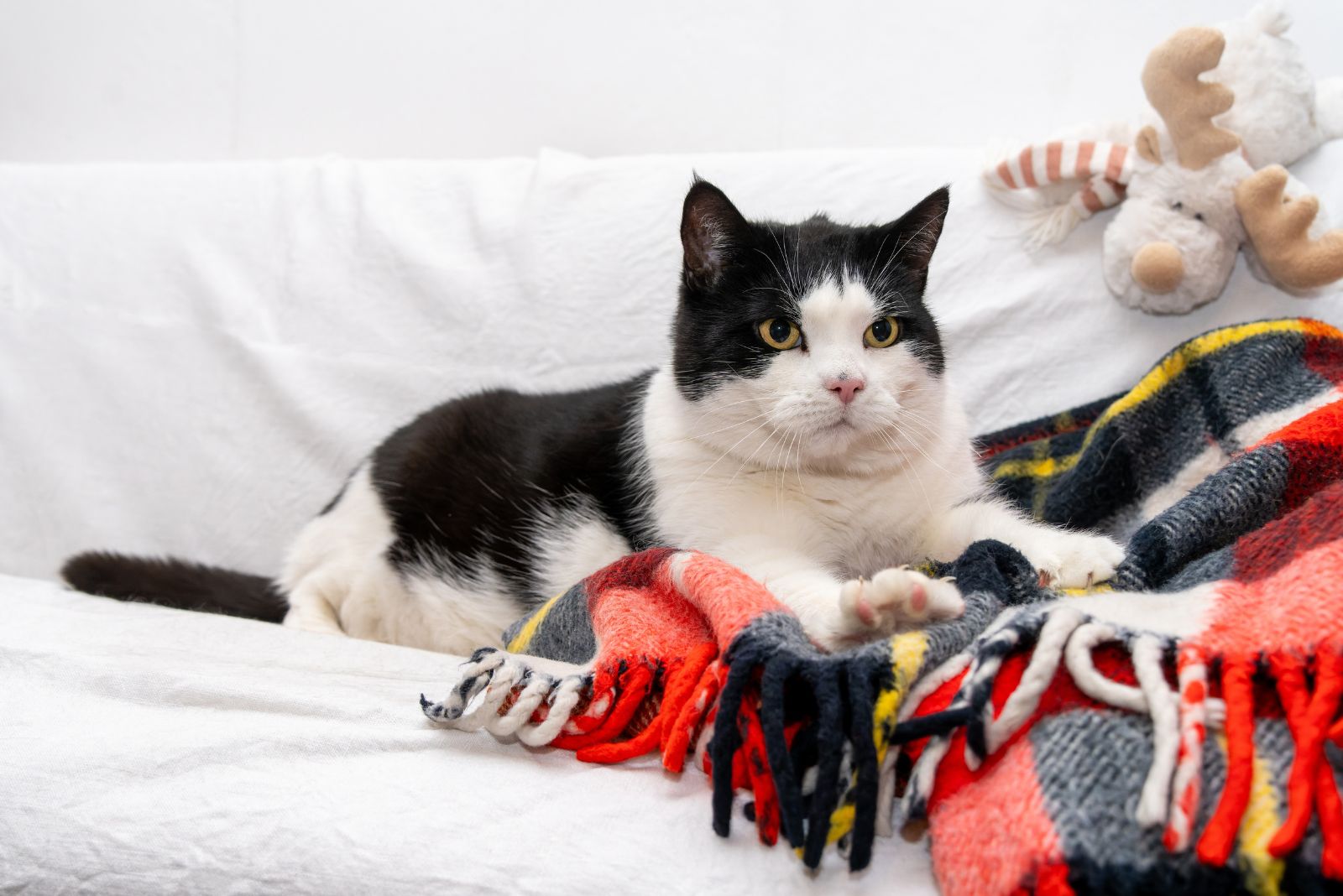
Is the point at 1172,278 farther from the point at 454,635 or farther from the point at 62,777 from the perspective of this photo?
the point at 62,777

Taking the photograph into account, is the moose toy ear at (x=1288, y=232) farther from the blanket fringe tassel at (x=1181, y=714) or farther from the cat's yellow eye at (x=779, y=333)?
the blanket fringe tassel at (x=1181, y=714)

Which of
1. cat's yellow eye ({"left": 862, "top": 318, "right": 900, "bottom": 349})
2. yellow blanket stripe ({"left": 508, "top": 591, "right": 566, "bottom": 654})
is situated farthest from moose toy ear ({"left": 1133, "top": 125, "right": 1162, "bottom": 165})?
yellow blanket stripe ({"left": 508, "top": 591, "right": 566, "bottom": 654})

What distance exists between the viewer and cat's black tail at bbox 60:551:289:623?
1501mm

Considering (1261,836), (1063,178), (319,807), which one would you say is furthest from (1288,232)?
(319,807)

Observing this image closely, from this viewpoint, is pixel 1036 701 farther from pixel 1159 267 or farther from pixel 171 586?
pixel 171 586

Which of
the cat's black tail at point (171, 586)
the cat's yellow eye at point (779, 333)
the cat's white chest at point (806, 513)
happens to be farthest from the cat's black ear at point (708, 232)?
the cat's black tail at point (171, 586)

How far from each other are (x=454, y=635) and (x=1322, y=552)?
111cm

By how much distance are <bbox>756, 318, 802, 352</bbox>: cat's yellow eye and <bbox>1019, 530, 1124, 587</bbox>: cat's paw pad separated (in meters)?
0.35

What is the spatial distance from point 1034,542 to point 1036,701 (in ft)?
1.37

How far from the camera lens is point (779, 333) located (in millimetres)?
1172

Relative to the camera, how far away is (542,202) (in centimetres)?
180

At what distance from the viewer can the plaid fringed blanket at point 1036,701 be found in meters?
0.59

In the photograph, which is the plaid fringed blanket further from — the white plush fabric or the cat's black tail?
the cat's black tail

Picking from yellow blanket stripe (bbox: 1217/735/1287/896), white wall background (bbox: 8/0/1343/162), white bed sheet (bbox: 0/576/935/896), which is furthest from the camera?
white wall background (bbox: 8/0/1343/162)
